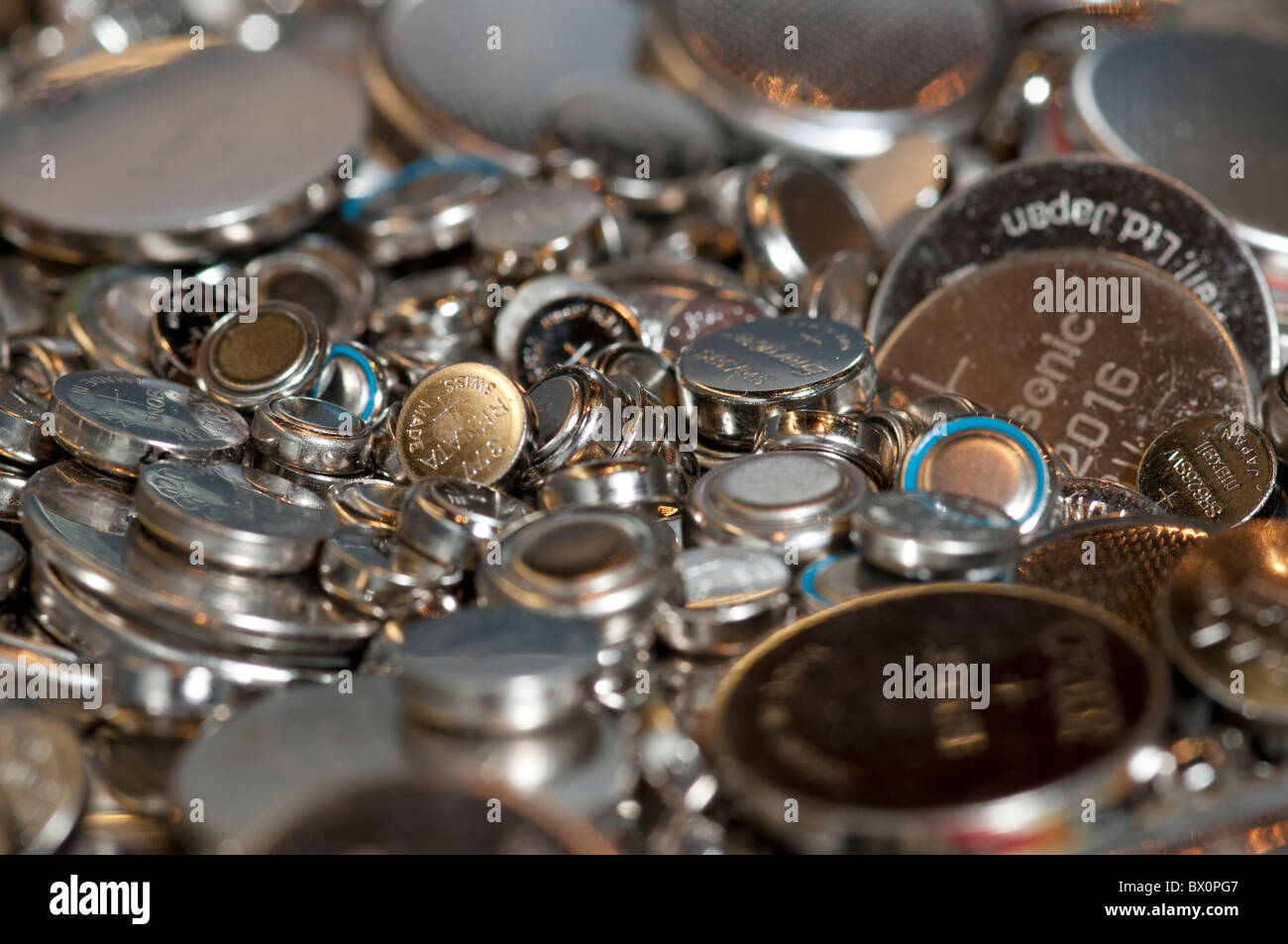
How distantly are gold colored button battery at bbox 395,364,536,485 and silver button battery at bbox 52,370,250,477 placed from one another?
0.36 metres

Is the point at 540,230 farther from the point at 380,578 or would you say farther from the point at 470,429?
the point at 380,578

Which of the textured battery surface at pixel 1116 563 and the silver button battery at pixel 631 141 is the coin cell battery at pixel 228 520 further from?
the silver button battery at pixel 631 141

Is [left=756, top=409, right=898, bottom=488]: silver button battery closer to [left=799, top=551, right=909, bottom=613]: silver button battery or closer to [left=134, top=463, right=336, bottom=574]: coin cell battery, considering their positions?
[left=799, top=551, right=909, bottom=613]: silver button battery

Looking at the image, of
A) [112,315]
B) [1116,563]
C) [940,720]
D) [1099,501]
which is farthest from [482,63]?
[940,720]

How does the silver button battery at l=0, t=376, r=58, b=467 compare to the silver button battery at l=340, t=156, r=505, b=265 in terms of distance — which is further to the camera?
the silver button battery at l=340, t=156, r=505, b=265

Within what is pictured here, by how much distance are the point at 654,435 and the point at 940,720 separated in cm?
87

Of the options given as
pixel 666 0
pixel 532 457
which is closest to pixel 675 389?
pixel 532 457

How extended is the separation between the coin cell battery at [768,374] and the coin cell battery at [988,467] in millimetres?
201

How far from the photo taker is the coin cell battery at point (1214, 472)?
2.28 meters

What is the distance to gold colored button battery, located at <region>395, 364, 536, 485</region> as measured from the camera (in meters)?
2.26

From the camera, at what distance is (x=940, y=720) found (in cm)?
164

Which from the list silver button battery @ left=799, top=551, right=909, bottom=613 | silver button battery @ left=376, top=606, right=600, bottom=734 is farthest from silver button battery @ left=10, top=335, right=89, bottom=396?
silver button battery @ left=799, top=551, right=909, bottom=613

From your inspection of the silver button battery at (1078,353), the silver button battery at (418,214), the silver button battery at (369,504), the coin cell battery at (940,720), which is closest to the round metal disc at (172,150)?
the silver button battery at (418,214)
